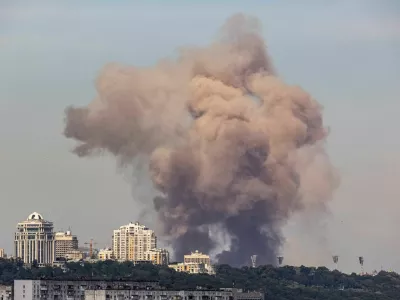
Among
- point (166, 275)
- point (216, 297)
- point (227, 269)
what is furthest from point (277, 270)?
point (216, 297)

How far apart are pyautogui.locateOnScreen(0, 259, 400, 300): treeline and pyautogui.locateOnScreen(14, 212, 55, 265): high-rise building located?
62.8ft

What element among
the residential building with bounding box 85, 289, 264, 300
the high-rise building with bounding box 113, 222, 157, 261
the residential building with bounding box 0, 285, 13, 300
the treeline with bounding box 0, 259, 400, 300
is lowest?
the residential building with bounding box 85, 289, 264, 300

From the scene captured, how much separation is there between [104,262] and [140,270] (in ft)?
19.1

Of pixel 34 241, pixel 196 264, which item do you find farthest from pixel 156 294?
pixel 34 241

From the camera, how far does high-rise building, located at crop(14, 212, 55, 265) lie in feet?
420

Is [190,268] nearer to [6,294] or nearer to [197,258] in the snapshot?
[197,258]

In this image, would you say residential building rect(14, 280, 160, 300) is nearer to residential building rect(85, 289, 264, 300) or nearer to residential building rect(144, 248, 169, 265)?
residential building rect(85, 289, 264, 300)

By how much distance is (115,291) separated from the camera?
68.2m

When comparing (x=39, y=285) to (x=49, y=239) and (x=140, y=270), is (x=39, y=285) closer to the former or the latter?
(x=140, y=270)

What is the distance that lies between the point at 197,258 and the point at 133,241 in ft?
59.2

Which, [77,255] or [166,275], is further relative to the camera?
[77,255]

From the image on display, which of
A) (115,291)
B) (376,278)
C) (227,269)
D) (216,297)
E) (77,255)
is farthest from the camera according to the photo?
(77,255)

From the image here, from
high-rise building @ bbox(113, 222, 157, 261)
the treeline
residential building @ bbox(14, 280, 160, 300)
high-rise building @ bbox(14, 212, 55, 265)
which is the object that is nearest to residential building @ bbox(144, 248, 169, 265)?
high-rise building @ bbox(113, 222, 157, 261)

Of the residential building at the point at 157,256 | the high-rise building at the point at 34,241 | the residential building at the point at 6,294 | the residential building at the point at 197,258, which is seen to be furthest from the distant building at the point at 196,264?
the residential building at the point at 6,294
